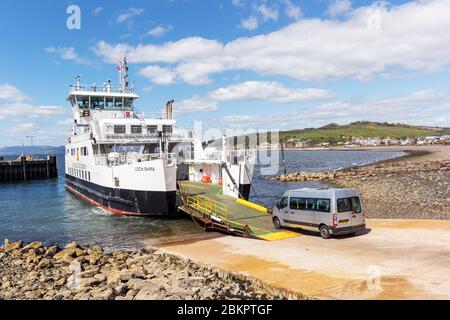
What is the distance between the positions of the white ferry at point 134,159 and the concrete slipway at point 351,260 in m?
6.81

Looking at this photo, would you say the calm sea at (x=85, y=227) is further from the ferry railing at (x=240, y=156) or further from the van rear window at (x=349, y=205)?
the van rear window at (x=349, y=205)

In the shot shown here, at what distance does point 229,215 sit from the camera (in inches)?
755

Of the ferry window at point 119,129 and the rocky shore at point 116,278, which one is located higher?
the ferry window at point 119,129

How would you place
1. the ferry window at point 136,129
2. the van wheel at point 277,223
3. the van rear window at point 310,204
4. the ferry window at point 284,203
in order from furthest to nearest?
the ferry window at point 136,129 < the van wheel at point 277,223 < the ferry window at point 284,203 < the van rear window at point 310,204

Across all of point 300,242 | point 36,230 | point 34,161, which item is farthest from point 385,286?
point 34,161

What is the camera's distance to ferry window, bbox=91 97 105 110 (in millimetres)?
33781

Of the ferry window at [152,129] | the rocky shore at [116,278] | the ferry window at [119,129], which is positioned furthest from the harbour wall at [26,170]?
the rocky shore at [116,278]

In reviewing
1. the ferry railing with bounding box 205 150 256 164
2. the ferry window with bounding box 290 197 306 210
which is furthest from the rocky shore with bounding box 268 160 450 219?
the ferry window with bounding box 290 197 306 210

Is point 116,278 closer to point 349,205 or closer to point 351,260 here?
point 351,260

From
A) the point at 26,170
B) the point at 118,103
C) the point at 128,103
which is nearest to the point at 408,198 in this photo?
the point at 128,103

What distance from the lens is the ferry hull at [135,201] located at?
22219 mm

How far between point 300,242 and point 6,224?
21086 mm

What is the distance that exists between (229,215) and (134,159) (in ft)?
29.5
